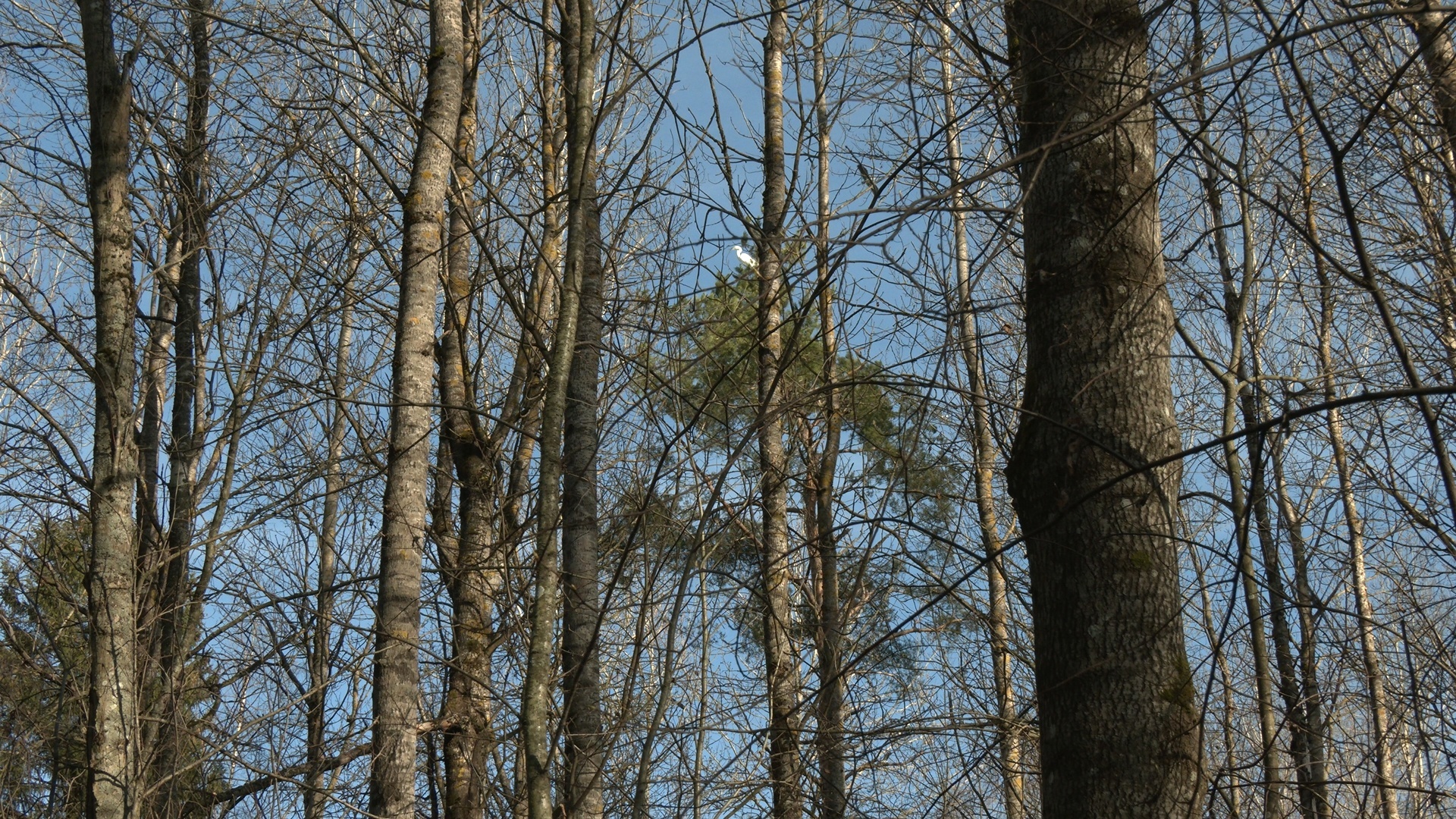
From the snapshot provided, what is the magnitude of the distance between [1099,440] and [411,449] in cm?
321

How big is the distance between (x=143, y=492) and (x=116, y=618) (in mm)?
2104

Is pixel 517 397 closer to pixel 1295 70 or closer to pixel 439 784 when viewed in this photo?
pixel 439 784

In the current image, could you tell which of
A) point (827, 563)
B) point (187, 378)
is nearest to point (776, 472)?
point (827, 563)

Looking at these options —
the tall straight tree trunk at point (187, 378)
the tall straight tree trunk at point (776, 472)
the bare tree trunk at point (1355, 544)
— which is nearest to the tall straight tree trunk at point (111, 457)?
the tall straight tree trunk at point (187, 378)

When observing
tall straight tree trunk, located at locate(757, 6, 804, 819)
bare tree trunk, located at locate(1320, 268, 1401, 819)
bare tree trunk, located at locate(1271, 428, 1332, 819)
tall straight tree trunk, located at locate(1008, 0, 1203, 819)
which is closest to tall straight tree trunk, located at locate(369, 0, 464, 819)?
tall straight tree trunk, located at locate(757, 6, 804, 819)

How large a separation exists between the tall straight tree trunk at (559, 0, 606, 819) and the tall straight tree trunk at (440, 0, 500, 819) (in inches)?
50.3

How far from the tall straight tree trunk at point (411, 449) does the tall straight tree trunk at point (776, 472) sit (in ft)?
5.21

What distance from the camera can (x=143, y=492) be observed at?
5969 millimetres

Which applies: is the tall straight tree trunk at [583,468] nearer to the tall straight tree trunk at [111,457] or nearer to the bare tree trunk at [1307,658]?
the tall straight tree trunk at [111,457]

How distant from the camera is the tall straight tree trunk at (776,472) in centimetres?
556

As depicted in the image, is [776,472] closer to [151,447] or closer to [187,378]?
[151,447]

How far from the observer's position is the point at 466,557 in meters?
6.54

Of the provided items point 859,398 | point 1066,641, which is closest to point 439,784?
point 859,398

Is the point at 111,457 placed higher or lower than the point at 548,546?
higher
